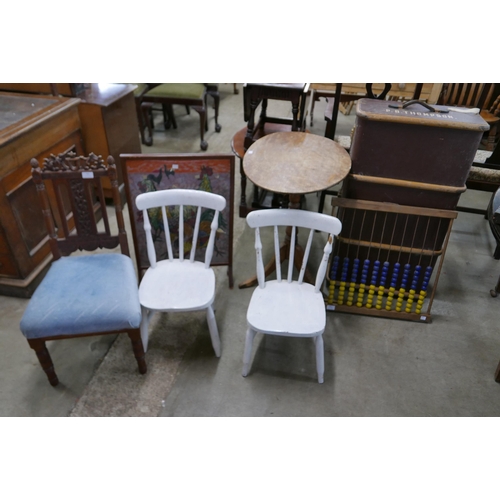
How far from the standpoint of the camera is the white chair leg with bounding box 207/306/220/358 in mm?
1944

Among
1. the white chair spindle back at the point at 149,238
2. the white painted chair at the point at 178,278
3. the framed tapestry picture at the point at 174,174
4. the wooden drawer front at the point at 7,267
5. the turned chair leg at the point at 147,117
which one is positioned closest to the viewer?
the white painted chair at the point at 178,278

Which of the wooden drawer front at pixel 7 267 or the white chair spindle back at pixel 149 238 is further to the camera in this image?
the wooden drawer front at pixel 7 267

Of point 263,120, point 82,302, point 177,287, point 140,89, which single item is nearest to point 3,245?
point 82,302

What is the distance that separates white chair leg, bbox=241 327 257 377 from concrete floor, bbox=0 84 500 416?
0.18 ft

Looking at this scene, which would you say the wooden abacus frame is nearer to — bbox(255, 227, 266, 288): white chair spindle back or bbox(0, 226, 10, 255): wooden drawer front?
bbox(255, 227, 266, 288): white chair spindle back

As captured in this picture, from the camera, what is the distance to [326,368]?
6.72 ft

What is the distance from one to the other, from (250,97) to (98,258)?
4.83 feet

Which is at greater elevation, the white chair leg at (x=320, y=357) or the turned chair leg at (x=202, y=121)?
the turned chair leg at (x=202, y=121)

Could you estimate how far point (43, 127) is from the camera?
7.50 ft

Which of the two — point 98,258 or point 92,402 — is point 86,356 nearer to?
point 92,402

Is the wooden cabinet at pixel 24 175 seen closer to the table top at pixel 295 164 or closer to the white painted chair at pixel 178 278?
the white painted chair at pixel 178 278

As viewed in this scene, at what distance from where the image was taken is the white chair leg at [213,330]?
1944mm

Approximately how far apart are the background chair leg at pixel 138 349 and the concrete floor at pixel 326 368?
6cm

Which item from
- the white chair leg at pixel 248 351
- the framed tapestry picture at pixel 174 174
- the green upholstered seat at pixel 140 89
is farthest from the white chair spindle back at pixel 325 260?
the green upholstered seat at pixel 140 89
